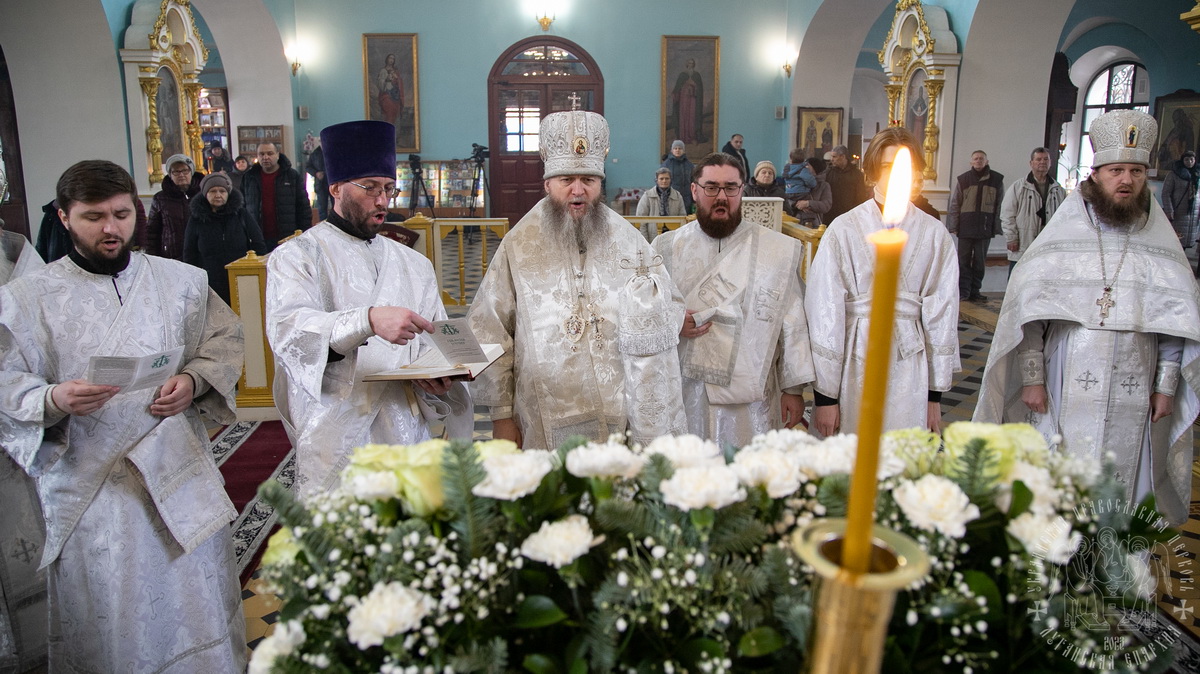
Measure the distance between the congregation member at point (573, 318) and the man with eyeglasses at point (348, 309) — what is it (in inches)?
8.2

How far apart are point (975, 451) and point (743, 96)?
15.5 m

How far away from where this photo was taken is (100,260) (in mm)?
2369

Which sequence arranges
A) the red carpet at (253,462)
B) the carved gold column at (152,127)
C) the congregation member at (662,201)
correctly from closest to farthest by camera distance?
the red carpet at (253,462) → the carved gold column at (152,127) → the congregation member at (662,201)

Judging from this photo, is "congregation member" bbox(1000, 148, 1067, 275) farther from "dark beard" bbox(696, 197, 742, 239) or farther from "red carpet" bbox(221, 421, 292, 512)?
"red carpet" bbox(221, 421, 292, 512)

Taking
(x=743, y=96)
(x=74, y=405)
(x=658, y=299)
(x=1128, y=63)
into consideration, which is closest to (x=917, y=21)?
(x=743, y=96)

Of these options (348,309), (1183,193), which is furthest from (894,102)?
(348,309)

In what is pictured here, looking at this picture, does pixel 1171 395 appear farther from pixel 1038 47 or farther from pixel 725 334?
pixel 1038 47

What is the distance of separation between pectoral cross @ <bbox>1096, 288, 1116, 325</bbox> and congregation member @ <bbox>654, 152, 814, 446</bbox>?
103 cm

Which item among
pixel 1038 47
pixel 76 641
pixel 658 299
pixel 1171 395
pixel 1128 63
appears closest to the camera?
pixel 76 641

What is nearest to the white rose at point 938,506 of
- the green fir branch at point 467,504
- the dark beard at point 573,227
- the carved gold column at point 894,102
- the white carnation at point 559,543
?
the white carnation at point 559,543

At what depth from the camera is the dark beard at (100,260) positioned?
2361mm

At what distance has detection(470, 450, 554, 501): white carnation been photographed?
1.07 meters

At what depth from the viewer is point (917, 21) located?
9875mm

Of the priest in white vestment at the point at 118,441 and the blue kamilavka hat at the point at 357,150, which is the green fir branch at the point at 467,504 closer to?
the priest in white vestment at the point at 118,441
